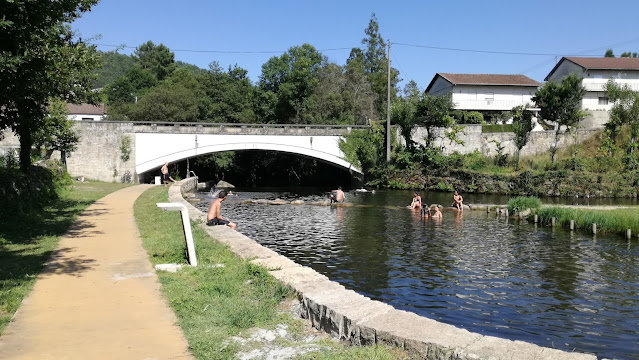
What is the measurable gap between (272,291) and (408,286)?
20.1 ft

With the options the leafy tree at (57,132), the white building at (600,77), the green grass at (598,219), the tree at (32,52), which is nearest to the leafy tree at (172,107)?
the leafy tree at (57,132)

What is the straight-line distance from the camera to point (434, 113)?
46.1m

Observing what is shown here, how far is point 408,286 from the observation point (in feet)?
41.0

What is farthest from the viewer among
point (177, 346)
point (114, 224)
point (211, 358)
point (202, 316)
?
point (114, 224)

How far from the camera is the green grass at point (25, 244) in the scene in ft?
23.6

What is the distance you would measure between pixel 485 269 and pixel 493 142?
3804cm

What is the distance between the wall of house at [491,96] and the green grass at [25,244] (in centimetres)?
5036

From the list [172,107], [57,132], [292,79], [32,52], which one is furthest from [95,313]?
[292,79]

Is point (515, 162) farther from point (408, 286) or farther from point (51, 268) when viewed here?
point (51, 268)

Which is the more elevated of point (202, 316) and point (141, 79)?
point (141, 79)

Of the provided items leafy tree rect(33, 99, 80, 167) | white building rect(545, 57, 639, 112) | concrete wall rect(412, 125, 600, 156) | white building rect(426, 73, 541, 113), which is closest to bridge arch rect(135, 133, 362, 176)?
leafy tree rect(33, 99, 80, 167)

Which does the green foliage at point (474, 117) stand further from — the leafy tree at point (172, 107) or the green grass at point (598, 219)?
the leafy tree at point (172, 107)

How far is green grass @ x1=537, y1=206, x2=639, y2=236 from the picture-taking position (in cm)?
2048

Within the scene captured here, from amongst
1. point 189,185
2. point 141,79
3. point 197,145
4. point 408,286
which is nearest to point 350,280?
point 408,286
